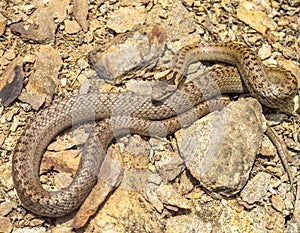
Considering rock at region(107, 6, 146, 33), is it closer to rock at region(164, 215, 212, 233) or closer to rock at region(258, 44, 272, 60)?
rock at region(258, 44, 272, 60)

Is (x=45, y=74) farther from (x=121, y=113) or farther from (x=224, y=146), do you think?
(x=224, y=146)

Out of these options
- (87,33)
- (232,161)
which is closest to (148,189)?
(232,161)

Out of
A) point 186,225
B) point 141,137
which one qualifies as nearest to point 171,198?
point 186,225

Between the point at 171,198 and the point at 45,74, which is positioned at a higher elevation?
the point at 45,74

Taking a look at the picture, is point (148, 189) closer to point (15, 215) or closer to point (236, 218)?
point (236, 218)

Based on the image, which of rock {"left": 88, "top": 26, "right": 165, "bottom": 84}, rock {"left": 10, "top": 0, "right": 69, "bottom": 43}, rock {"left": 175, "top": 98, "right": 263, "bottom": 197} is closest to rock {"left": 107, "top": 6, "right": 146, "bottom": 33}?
rock {"left": 88, "top": 26, "right": 165, "bottom": 84}
